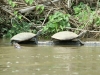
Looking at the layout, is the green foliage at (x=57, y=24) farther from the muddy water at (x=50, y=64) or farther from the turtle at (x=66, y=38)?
the muddy water at (x=50, y=64)

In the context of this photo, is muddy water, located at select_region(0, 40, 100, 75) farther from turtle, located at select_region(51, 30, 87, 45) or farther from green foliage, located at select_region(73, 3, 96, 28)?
green foliage, located at select_region(73, 3, 96, 28)

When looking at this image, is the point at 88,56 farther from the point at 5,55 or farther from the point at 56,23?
the point at 56,23

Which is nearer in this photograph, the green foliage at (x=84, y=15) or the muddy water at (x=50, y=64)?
the muddy water at (x=50, y=64)

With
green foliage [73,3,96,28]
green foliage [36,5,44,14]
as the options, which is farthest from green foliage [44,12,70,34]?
green foliage [36,5,44,14]

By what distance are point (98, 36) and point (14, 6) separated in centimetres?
335

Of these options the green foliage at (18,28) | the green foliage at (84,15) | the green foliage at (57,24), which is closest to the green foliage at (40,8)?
the green foliage at (18,28)

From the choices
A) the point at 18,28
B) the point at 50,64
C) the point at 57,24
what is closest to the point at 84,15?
the point at 57,24

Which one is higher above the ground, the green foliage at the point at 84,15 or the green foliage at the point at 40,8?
the green foliage at the point at 40,8

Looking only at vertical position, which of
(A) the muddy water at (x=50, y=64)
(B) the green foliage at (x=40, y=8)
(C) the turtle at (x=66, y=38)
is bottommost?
(C) the turtle at (x=66, y=38)

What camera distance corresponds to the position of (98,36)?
10258 millimetres

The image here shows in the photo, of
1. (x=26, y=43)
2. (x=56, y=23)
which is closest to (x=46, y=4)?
(x=56, y=23)

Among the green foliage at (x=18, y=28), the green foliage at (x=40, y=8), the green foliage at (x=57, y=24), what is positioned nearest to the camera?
the green foliage at (x=57, y=24)

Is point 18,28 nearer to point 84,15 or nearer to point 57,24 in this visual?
point 57,24

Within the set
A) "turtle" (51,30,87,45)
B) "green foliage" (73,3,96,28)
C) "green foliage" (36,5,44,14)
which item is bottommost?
"turtle" (51,30,87,45)
